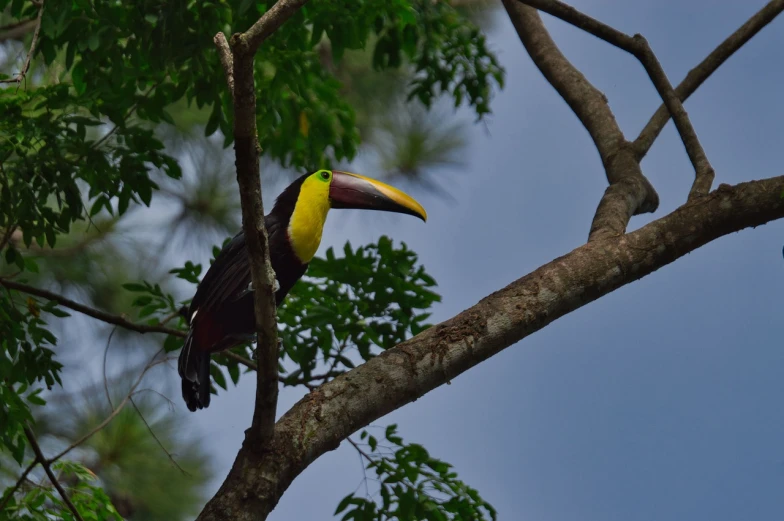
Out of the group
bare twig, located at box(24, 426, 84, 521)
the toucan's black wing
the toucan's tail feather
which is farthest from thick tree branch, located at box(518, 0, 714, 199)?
bare twig, located at box(24, 426, 84, 521)

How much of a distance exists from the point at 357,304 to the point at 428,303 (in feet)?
0.93

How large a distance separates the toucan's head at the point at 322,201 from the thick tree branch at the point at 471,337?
927mm

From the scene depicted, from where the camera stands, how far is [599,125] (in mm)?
3934

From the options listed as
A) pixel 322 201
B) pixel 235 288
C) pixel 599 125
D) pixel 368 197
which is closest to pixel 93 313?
pixel 235 288

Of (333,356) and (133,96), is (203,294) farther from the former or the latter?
(133,96)

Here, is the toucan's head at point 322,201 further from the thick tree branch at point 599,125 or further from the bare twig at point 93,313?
the thick tree branch at point 599,125

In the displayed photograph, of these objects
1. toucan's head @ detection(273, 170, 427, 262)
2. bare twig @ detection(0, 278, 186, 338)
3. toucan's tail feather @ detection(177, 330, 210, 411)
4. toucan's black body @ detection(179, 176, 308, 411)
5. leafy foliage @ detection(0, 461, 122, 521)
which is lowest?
leafy foliage @ detection(0, 461, 122, 521)

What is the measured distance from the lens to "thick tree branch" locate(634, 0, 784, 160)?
3811 mm

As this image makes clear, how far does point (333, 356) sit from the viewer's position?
367 centimetres

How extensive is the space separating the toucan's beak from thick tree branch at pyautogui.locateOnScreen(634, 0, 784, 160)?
37.2 inches

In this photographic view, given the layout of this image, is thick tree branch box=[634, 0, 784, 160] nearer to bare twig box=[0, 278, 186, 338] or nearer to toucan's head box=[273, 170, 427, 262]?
toucan's head box=[273, 170, 427, 262]

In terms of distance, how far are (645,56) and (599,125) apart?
0.36 m

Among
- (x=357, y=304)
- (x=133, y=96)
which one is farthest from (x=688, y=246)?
(x=133, y=96)

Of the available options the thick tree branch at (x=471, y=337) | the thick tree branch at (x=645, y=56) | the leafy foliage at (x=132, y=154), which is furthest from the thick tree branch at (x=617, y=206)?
the leafy foliage at (x=132, y=154)
